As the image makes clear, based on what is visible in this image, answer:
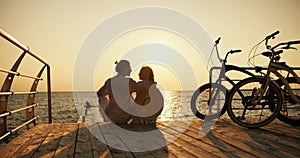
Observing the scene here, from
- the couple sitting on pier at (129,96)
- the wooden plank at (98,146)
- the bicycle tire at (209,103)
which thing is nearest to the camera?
the wooden plank at (98,146)

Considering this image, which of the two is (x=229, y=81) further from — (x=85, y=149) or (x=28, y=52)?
(x=28, y=52)

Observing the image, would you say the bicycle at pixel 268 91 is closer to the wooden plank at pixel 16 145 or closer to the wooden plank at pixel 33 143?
the wooden plank at pixel 33 143

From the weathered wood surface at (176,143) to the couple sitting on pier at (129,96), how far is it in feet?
0.76

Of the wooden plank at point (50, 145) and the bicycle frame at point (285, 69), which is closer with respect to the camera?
the wooden plank at point (50, 145)

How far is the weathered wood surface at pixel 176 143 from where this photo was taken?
2.83 m

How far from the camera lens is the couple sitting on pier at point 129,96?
4469mm

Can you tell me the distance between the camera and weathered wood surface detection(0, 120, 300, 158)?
2826 mm

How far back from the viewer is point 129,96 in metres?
4.48

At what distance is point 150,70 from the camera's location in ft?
15.5

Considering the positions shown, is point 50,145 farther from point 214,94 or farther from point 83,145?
point 214,94

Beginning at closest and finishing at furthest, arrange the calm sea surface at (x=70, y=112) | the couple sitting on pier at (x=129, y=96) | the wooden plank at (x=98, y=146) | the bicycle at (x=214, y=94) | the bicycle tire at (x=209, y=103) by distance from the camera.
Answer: the wooden plank at (x=98, y=146) < the couple sitting on pier at (x=129, y=96) < the bicycle at (x=214, y=94) < the bicycle tire at (x=209, y=103) < the calm sea surface at (x=70, y=112)

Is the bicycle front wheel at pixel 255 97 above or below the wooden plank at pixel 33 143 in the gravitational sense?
above

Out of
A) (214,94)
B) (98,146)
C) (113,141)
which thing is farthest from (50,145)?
(214,94)

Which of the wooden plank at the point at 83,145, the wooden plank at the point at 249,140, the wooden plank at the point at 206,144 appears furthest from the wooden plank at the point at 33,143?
the wooden plank at the point at 249,140
